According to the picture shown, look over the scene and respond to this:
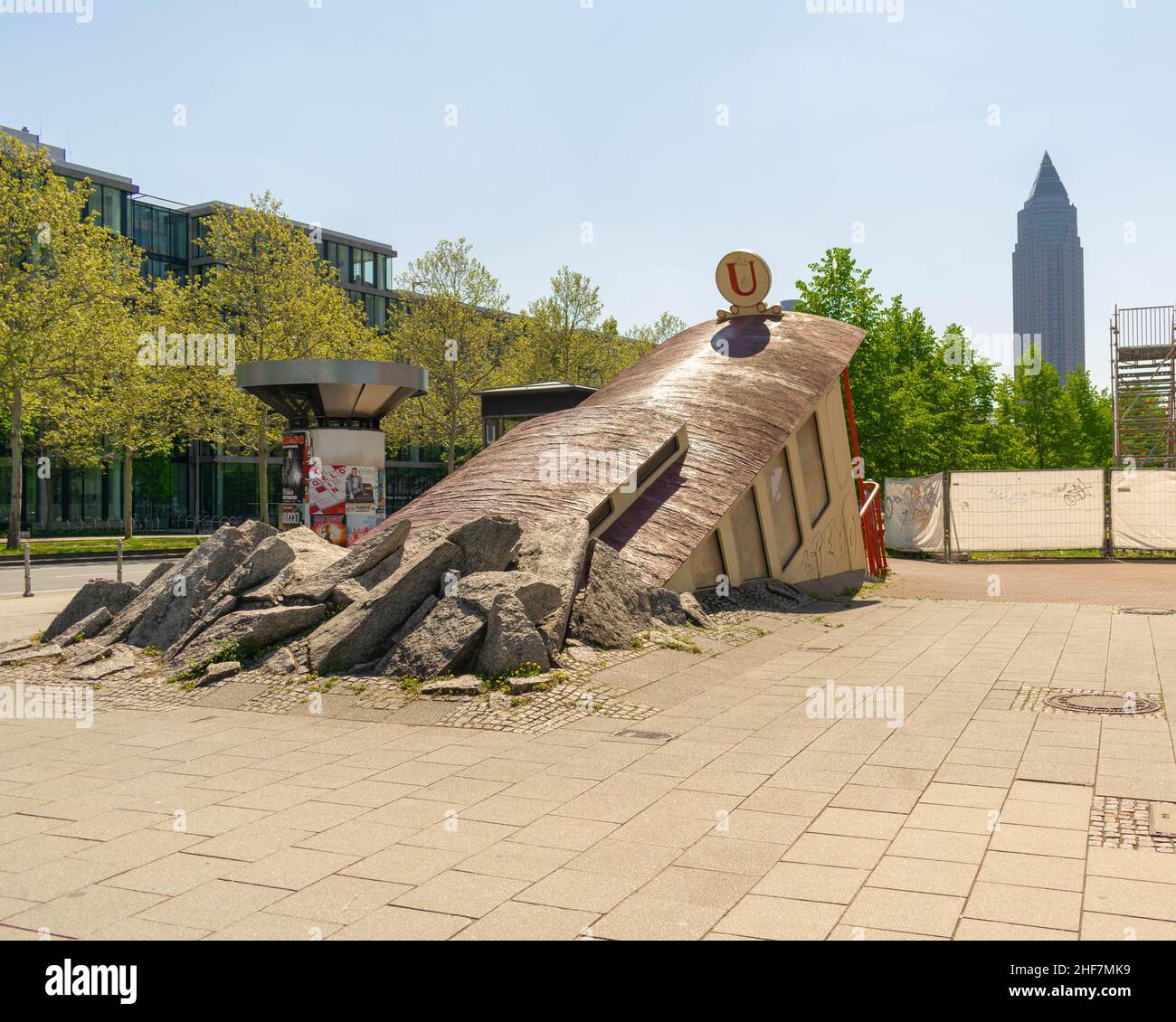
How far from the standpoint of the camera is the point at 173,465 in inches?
2185

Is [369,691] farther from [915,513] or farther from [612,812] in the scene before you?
[915,513]

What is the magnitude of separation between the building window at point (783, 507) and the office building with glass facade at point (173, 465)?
109 feet

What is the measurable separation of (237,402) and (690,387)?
82.2 ft

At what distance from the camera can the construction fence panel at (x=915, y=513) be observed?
86.3 feet

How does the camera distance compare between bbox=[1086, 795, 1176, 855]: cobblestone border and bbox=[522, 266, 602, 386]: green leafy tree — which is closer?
bbox=[1086, 795, 1176, 855]: cobblestone border

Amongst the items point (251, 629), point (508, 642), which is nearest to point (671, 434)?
point (508, 642)

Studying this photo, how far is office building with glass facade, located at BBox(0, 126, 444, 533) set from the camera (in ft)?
164

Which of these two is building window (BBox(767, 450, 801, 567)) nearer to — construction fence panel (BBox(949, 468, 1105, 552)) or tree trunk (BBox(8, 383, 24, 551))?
construction fence panel (BBox(949, 468, 1105, 552))

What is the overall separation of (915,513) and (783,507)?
40.0 feet

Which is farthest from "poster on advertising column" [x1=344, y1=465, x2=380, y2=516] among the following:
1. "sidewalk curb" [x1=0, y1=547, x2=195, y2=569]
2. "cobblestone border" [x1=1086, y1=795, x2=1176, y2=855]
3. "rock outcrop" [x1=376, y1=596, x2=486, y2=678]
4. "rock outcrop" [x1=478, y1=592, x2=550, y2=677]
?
"cobblestone border" [x1=1086, y1=795, x2=1176, y2=855]

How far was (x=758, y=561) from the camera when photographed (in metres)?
15.4

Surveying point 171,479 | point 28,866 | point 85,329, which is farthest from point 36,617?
point 171,479

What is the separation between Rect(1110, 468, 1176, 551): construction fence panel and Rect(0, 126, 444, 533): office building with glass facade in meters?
32.4

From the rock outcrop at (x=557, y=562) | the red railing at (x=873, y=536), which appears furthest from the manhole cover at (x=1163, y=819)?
the red railing at (x=873, y=536)
